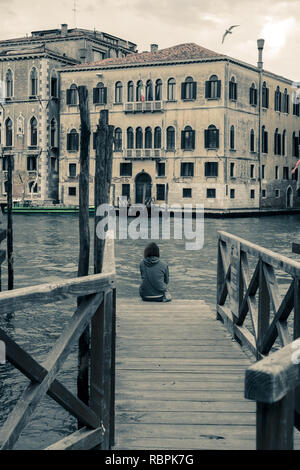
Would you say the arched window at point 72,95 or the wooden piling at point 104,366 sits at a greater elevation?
the arched window at point 72,95

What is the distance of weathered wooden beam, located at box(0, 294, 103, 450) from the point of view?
2785mm

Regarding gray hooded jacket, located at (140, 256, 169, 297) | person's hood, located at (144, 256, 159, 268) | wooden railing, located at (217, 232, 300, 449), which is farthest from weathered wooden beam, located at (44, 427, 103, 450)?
person's hood, located at (144, 256, 159, 268)

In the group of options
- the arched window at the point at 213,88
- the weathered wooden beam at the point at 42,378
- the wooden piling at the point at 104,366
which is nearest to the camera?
the weathered wooden beam at the point at 42,378

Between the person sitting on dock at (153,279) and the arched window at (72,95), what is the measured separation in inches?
1415

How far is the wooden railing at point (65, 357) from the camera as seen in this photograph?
279 cm

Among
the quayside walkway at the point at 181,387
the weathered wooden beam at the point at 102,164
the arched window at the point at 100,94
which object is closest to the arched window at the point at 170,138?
the arched window at the point at 100,94

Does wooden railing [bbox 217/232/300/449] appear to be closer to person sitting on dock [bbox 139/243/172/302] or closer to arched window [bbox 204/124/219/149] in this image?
person sitting on dock [bbox 139/243/172/302]

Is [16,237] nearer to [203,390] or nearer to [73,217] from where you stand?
[73,217]

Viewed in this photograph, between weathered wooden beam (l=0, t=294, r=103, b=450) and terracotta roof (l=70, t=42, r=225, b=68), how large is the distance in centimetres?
3777

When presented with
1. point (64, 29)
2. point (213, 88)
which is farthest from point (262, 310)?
point (64, 29)

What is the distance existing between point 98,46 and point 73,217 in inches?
573

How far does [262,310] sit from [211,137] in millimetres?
35754

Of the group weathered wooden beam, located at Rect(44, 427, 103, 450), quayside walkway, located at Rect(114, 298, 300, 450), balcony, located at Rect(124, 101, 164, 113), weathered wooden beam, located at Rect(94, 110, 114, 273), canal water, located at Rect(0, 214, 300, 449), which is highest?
balcony, located at Rect(124, 101, 164, 113)

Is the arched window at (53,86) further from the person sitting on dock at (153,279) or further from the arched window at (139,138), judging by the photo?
the person sitting on dock at (153,279)
